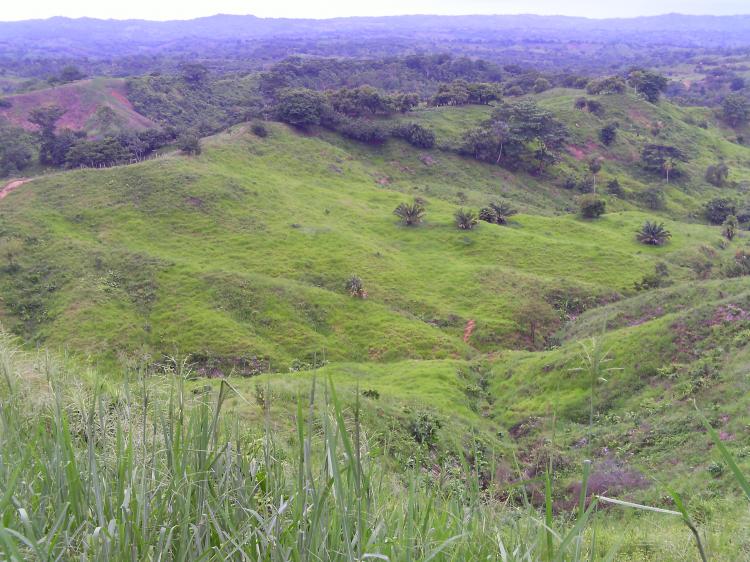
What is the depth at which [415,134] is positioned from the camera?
77812 mm

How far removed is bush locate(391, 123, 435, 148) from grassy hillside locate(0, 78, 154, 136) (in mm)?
54901

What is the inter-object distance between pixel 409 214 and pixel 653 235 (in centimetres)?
2424

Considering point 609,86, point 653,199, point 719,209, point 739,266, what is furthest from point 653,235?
point 609,86

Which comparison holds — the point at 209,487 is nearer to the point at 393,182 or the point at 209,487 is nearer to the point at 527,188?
the point at 393,182

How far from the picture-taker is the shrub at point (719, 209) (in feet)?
229

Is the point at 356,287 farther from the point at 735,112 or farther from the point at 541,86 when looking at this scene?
the point at 735,112

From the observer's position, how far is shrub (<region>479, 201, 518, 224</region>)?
56.7m

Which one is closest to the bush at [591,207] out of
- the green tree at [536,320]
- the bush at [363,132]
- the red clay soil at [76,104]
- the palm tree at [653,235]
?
the palm tree at [653,235]

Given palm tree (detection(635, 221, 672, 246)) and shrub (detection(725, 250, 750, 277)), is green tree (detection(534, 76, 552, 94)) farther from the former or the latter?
shrub (detection(725, 250, 750, 277))

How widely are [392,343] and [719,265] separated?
3489 centimetres

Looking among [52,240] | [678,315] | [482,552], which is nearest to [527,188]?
[678,315]

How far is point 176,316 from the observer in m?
36.5

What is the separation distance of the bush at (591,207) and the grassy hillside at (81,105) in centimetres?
8305

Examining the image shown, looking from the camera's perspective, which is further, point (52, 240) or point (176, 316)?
point (52, 240)
